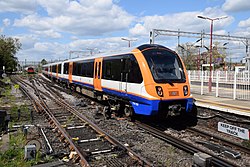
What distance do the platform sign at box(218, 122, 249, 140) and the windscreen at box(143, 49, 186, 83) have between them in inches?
84.4

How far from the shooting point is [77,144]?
7.33 metres

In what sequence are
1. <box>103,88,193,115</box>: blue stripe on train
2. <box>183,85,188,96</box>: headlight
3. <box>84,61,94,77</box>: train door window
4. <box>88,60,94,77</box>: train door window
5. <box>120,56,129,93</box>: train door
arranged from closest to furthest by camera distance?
<box>103,88,193,115</box>: blue stripe on train < <box>183,85,188,96</box>: headlight < <box>120,56,129,93</box>: train door < <box>88,60,94,77</box>: train door window < <box>84,61,94,77</box>: train door window

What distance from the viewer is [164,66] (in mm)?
9297

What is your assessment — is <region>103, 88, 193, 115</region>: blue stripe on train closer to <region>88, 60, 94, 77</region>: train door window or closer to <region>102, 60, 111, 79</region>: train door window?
<region>102, 60, 111, 79</region>: train door window

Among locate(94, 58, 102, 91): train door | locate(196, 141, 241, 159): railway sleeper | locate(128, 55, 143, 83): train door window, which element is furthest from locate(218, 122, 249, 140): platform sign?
locate(94, 58, 102, 91): train door

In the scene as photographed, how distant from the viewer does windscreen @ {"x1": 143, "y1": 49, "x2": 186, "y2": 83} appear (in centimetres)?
899

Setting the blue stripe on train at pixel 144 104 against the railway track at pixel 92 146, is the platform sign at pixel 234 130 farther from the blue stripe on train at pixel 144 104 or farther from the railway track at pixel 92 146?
the railway track at pixel 92 146

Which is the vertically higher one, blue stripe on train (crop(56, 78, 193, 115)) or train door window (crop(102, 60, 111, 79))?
train door window (crop(102, 60, 111, 79))

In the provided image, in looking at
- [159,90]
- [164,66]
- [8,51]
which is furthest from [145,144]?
[8,51]

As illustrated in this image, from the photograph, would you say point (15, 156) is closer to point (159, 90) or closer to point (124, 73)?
point (159, 90)

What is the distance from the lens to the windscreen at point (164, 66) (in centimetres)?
899

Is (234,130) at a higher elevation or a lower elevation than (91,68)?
lower

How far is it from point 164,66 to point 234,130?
10.7 feet

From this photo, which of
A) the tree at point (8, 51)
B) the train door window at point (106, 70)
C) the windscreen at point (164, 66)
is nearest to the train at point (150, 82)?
the windscreen at point (164, 66)
